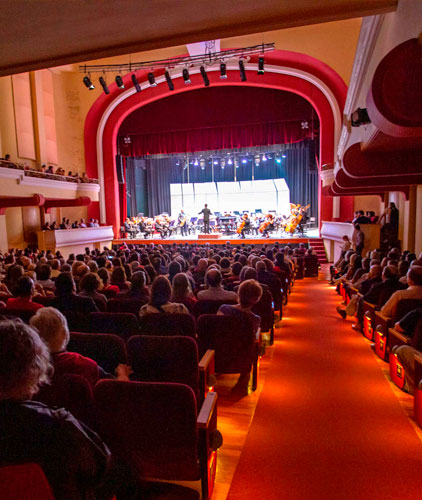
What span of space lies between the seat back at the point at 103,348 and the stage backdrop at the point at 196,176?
17.1 m

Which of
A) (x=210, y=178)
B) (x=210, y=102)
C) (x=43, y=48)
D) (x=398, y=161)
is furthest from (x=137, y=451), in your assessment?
(x=210, y=178)

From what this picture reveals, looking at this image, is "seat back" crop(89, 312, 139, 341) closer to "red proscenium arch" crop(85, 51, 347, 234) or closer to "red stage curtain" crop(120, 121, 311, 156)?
"red proscenium arch" crop(85, 51, 347, 234)

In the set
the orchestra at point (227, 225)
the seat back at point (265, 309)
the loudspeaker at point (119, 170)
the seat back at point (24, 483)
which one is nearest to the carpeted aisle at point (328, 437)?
the seat back at point (265, 309)

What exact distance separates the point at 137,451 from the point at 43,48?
2560 mm

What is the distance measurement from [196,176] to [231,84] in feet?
20.8

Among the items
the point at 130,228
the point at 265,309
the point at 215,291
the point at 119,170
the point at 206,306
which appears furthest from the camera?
the point at 119,170

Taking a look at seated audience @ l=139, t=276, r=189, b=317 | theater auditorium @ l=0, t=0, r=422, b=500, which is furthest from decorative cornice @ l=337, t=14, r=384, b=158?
seated audience @ l=139, t=276, r=189, b=317

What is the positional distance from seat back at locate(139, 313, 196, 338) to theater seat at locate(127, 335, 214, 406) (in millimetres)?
445

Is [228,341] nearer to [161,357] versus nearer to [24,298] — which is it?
[161,357]

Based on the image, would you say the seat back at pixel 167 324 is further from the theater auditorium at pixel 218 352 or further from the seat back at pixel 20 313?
the seat back at pixel 20 313

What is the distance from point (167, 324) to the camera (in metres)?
2.72

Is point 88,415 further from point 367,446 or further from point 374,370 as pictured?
point 374,370

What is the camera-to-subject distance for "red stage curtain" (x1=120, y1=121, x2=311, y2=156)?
15.1 metres

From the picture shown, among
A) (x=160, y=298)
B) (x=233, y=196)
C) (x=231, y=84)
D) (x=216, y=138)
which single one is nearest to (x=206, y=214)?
(x=216, y=138)
